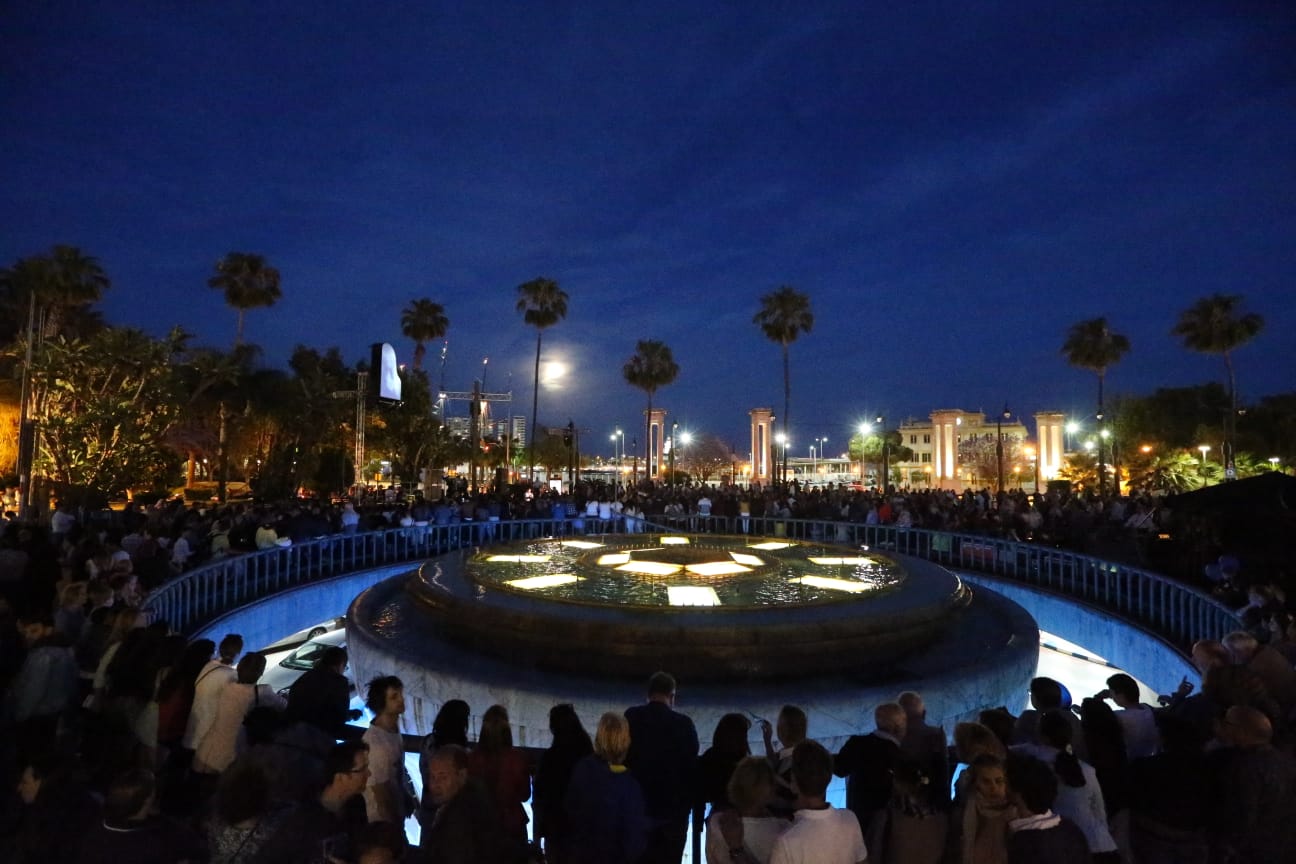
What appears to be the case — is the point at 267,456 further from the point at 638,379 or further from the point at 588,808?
the point at 588,808

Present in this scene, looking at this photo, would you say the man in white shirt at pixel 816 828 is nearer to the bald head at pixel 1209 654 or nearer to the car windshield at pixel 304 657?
the bald head at pixel 1209 654

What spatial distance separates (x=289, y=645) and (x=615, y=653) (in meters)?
9.58

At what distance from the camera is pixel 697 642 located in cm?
775

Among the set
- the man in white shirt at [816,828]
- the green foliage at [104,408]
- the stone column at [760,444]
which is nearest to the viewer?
the man in white shirt at [816,828]

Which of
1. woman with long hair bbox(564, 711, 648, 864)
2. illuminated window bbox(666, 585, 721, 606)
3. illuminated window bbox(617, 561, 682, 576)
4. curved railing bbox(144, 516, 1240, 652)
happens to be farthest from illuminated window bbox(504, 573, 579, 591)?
woman with long hair bbox(564, 711, 648, 864)

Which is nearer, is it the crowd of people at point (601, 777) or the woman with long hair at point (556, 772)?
the crowd of people at point (601, 777)

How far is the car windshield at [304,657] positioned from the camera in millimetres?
12672

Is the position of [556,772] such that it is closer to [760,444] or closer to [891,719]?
[891,719]

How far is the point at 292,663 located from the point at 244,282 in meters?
43.4

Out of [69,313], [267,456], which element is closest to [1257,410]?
[267,456]

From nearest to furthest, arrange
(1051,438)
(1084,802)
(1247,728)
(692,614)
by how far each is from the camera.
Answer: (1084,802) → (1247,728) → (692,614) → (1051,438)

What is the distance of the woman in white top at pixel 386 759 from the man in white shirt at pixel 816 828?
2072 millimetres

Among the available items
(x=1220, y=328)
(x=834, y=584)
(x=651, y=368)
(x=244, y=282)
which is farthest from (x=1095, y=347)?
(x=244, y=282)

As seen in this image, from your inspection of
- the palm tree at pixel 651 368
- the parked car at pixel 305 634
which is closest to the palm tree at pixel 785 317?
the palm tree at pixel 651 368
